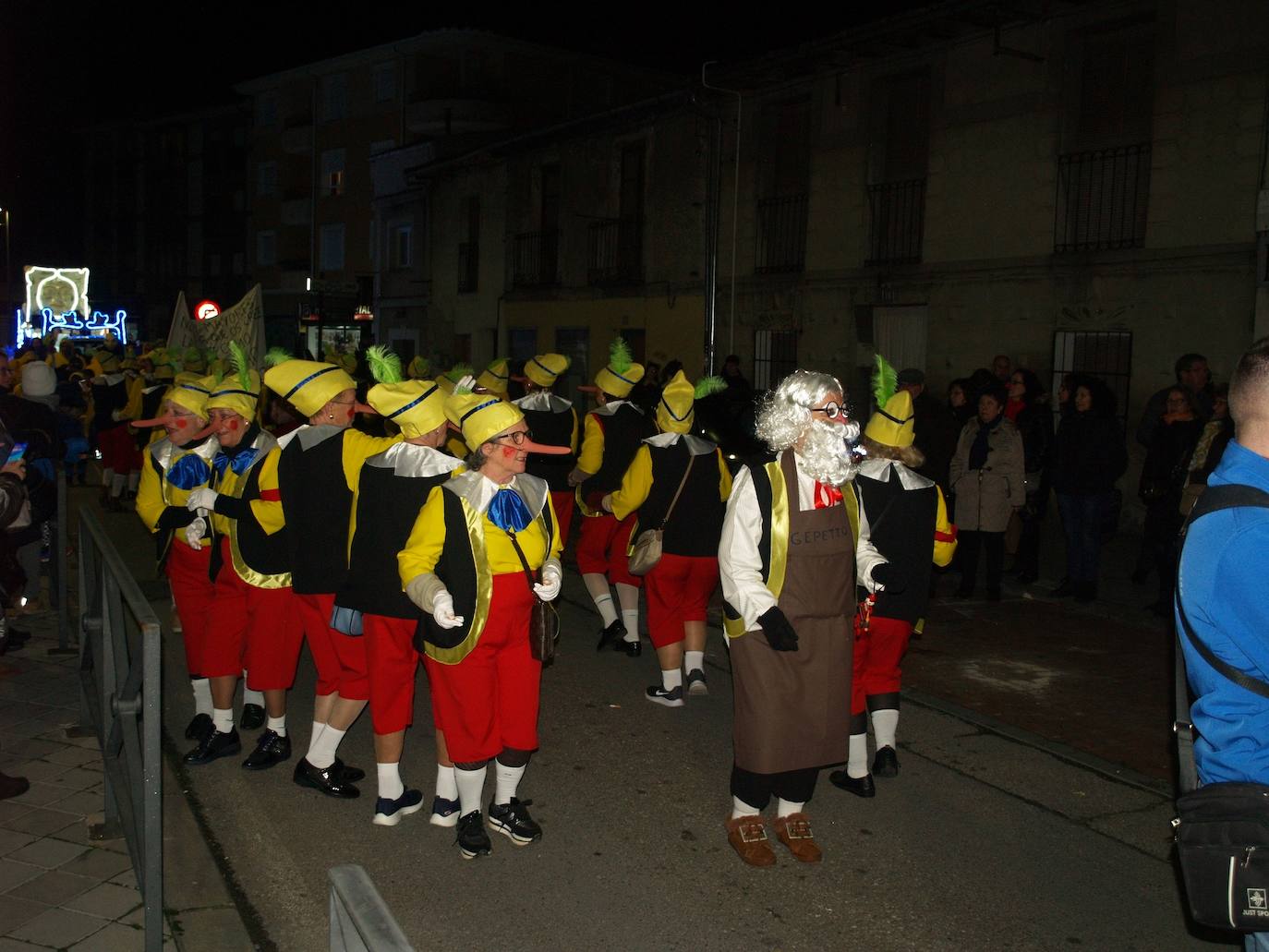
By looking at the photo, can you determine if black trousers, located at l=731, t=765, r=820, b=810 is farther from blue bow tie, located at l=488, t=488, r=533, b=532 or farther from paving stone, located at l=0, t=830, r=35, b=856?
paving stone, located at l=0, t=830, r=35, b=856

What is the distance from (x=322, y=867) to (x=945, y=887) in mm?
2424

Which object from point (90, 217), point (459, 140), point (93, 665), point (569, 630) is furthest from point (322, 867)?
point (90, 217)

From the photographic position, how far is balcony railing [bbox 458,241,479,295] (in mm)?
28484

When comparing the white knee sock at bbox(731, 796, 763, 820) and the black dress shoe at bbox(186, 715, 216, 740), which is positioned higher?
the white knee sock at bbox(731, 796, 763, 820)

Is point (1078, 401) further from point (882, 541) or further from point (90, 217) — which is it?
point (90, 217)

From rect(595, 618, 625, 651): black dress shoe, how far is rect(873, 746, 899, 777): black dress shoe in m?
2.66

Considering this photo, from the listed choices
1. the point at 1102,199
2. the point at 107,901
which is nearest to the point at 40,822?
the point at 107,901

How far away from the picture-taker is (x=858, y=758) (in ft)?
17.5

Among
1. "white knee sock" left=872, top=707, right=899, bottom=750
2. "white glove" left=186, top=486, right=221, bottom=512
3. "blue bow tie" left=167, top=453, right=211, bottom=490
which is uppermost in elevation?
"blue bow tie" left=167, top=453, right=211, bottom=490

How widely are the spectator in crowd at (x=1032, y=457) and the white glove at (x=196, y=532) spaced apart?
6.84m

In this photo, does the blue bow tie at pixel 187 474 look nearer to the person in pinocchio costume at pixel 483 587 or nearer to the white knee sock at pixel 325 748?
the white knee sock at pixel 325 748

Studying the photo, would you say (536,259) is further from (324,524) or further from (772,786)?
(772,786)

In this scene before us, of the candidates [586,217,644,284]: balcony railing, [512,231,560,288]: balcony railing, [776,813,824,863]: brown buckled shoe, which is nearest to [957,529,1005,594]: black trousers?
[776,813,824,863]: brown buckled shoe

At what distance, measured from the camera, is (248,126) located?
5028cm
